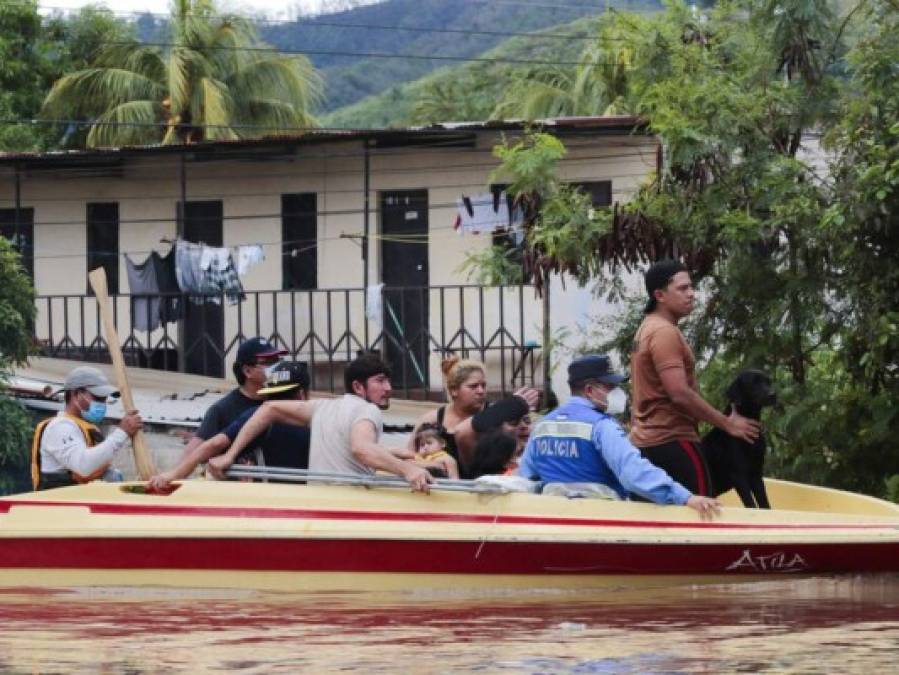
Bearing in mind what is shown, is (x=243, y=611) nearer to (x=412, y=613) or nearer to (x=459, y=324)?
A: (x=412, y=613)

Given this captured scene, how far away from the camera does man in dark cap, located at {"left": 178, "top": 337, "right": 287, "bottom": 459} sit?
1044 cm

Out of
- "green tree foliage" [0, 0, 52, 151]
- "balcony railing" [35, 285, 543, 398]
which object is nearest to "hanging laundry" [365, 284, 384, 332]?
"balcony railing" [35, 285, 543, 398]

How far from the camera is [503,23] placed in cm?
10744

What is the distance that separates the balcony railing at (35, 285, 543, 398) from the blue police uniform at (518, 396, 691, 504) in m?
→ 10.3

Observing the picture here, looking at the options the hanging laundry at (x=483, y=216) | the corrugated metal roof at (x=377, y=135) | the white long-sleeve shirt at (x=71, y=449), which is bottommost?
the white long-sleeve shirt at (x=71, y=449)

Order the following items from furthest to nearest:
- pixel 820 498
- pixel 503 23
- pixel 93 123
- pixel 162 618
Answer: pixel 503 23
pixel 93 123
pixel 820 498
pixel 162 618

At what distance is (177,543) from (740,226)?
4.97 meters

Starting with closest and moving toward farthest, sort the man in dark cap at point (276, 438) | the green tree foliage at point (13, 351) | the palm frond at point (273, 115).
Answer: the man in dark cap at point (276, 438), the green tree foliage at point (13, 351), the palm frond at point (273, 115)

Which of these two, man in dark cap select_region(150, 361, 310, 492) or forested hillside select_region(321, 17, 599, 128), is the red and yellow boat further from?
forested hillside select_region(321, 17, 599, 128)

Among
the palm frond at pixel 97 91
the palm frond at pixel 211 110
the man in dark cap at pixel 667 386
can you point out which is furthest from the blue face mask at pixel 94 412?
the palm frond at pixel 97 91

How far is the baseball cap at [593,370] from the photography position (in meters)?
9.46

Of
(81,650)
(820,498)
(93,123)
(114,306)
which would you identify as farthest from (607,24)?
(93,123)

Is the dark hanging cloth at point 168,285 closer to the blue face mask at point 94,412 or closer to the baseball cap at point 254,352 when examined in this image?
the blue face mask at point 94,412

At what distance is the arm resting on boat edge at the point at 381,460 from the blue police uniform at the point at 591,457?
63 cm
